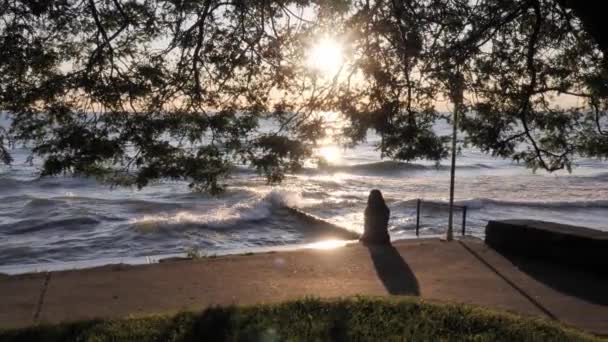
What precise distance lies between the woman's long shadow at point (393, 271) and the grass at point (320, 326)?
1300 mm

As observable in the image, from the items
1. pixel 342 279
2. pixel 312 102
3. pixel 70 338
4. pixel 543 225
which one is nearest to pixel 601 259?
pixel 543 225

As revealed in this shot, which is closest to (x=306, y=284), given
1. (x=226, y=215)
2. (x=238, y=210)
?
(x=226, y=215)

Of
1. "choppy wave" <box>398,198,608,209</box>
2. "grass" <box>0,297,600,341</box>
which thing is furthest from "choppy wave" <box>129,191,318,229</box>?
"grass" <box>0,297,600,341</box>

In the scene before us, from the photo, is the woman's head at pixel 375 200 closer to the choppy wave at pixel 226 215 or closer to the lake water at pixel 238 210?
the lake water at pixel 238 210

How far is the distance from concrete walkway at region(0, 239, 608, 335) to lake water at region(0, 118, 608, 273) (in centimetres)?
363

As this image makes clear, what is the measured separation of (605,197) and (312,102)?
29430 mm

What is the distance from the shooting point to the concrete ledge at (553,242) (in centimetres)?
869

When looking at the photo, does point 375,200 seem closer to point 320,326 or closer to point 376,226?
point 376,226

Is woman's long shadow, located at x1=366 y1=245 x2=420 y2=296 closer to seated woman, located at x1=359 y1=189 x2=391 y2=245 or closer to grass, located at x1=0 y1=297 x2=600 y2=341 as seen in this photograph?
seated woman, located at x1=359 y1=189 x2=391 y2=245

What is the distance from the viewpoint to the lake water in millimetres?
19828

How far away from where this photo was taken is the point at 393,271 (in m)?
8.72

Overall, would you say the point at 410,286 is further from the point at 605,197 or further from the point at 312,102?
the point at 605,197

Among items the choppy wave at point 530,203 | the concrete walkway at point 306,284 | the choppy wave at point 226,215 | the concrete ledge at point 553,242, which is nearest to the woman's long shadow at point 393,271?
the concrete walkway at point 306,284

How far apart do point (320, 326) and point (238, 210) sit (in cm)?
2126
